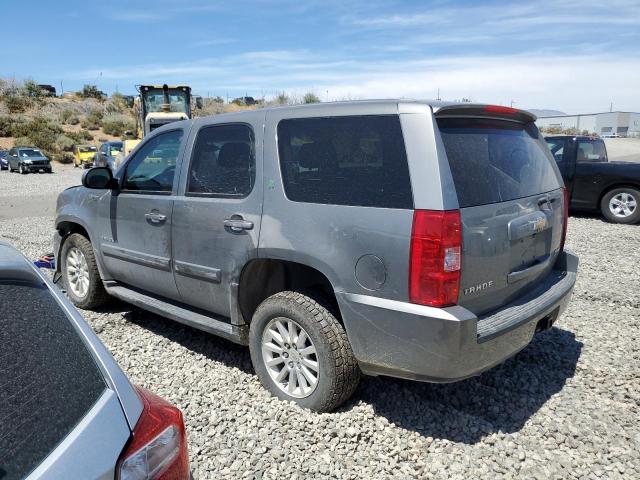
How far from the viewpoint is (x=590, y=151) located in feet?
35.2

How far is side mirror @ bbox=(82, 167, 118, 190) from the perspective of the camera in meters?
4.48

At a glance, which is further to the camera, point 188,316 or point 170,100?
point 170,100

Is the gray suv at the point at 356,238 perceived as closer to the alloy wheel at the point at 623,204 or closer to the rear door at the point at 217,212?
the rear door at the point at 217,212

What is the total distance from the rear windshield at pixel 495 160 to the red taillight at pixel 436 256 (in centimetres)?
21

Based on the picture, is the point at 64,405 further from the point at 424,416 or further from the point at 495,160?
the point at 495,160

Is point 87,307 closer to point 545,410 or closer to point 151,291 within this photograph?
point 151,291

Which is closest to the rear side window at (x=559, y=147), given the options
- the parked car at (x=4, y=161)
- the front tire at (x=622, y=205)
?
the front tire at (x=622, y=205)

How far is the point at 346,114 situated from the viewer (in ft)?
10.2

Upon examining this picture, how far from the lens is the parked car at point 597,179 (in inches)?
403

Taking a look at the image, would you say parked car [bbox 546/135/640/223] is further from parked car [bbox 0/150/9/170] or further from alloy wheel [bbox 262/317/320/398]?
parked car [bbox 0/150/9/170]

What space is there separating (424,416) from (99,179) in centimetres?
337

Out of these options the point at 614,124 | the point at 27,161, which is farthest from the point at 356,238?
the point at 614,124

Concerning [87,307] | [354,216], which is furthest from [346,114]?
[87,307]

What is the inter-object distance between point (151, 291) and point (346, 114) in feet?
7.92
